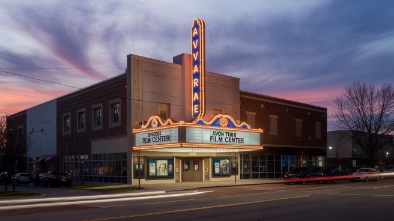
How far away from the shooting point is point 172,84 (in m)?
42.0

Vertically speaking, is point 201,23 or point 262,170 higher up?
point 201,23

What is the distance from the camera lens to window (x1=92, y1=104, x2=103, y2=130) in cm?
4450

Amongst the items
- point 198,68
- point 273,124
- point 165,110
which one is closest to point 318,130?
point 273,124

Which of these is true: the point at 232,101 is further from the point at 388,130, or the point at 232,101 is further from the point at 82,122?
the point at 388,130

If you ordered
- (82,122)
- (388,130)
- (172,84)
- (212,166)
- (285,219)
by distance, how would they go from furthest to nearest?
(388,130), (82,122), (212,166), (172,84), (285,219)

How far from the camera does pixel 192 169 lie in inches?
1736

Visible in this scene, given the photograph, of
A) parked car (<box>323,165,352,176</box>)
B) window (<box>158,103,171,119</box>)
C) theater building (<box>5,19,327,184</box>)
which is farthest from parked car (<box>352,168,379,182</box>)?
window (<box>158,103,171,119</box>)

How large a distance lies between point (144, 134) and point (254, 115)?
52.6 ft

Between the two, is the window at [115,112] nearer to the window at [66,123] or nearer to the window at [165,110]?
the window at [165,110]

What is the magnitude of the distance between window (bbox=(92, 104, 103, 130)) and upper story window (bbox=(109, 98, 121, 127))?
2026 mm

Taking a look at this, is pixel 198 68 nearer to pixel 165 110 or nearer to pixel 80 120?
pixel 165 110

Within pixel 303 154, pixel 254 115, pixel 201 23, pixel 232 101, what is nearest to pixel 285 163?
pixel 303 154

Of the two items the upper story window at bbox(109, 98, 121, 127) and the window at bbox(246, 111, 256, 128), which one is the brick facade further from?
the upper story window at bbox(109, 98, 121, 127)

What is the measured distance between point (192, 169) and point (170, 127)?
918 centimetres
